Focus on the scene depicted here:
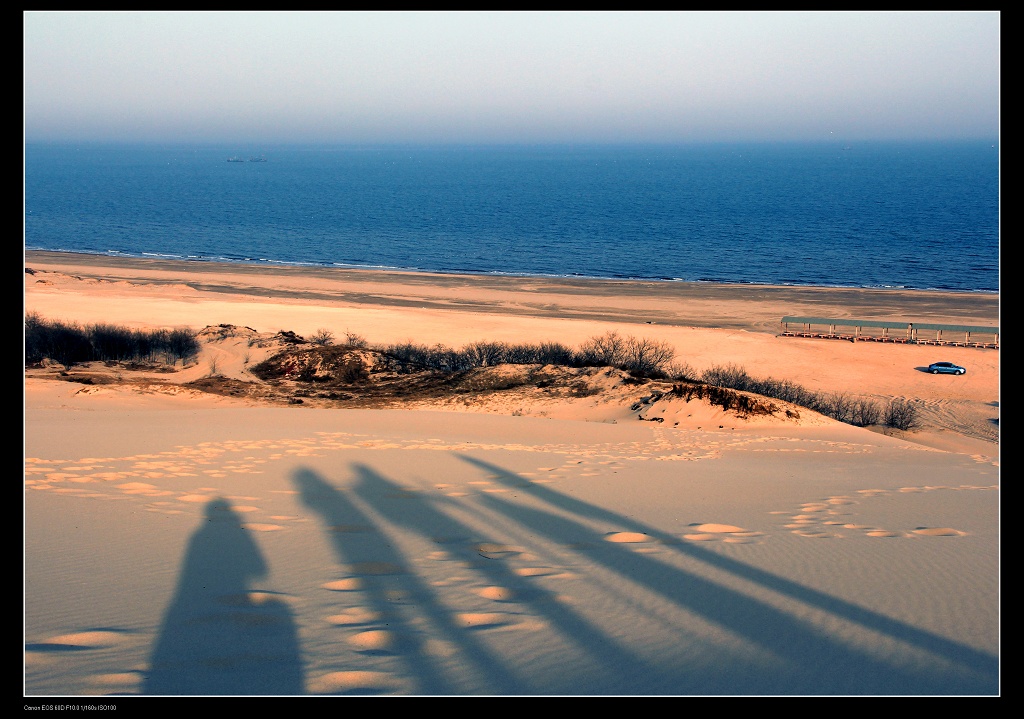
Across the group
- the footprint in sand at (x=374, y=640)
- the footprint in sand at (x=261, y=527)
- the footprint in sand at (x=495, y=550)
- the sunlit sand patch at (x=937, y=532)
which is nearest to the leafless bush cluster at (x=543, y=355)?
the footprint in sand at (x=261, y=527)

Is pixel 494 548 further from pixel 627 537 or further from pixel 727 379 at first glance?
pixel 727 379

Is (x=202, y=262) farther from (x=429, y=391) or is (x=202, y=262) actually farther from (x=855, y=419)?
(x=855, y=419)

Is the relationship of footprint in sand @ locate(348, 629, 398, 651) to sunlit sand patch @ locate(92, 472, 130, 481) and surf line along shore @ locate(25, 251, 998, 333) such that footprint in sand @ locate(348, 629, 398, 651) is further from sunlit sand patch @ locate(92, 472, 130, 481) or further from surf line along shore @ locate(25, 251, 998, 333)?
surf line along shore @ locate(25, 251, 998, 333)

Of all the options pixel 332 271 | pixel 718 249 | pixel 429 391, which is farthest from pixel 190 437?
pixel 718 249

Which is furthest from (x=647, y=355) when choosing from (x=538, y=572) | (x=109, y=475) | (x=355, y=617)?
(x=355, y=617)

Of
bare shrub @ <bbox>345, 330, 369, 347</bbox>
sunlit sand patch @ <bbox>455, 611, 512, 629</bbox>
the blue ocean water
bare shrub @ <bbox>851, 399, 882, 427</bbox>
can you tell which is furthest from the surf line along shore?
sunlit sand patch @ <bbox>455, 611, 512, 629</bbox>

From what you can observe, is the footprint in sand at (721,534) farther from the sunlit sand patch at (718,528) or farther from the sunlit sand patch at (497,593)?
the sunlit sand patch at (497,593)
